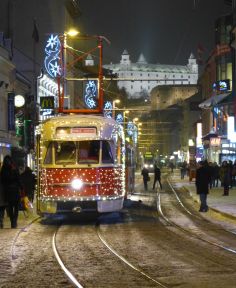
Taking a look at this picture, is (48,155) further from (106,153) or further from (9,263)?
(9,263)

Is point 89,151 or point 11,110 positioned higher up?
point 11,110

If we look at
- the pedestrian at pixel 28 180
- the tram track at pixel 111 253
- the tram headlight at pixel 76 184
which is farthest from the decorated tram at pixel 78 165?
the pedestrian at pixel 28 180

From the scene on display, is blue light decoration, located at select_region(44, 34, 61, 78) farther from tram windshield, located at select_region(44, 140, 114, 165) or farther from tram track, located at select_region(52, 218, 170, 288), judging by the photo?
tram track, located at select_region(52, 218, 170, 288)

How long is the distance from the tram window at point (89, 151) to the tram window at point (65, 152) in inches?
8.2

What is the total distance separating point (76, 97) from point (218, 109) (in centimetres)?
2852

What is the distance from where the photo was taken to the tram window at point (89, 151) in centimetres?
2109

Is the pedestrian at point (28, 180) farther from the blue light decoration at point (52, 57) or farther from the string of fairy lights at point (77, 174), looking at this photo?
the blue light decoration at point (52, 57)

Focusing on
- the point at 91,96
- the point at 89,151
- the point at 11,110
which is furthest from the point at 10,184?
the point at 91,96

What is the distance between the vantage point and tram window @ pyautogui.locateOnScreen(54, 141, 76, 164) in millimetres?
21031

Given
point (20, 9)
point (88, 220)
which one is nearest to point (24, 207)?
point (88, 220)

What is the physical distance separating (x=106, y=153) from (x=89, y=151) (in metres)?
0.51

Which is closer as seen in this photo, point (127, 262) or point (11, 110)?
point (127, 262)

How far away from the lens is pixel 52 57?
61719mm

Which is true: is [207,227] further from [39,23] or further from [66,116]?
[39,23]
